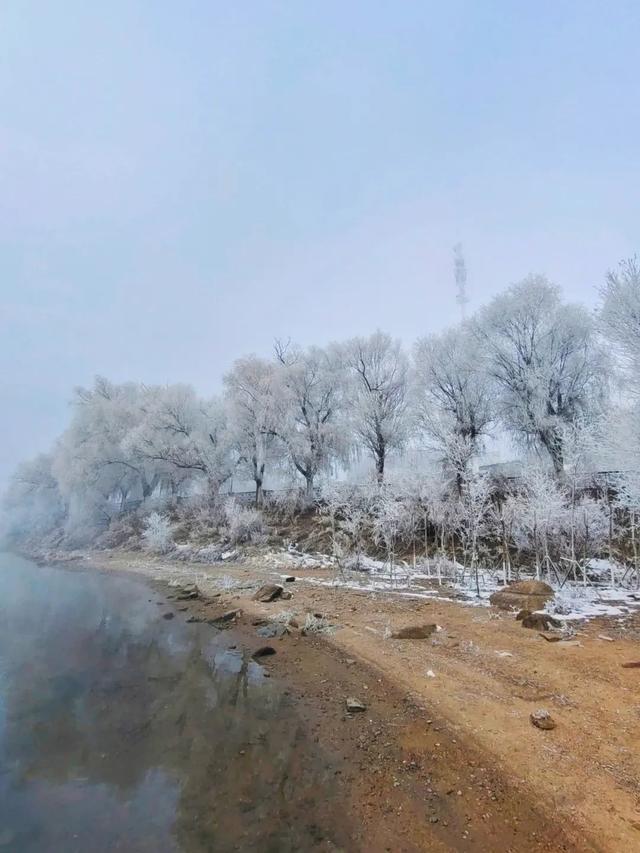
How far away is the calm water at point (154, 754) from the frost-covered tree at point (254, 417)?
20426 millimetres

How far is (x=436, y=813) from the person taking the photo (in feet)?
16.0

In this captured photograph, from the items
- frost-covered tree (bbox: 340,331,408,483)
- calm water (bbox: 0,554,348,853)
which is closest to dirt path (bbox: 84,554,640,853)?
calm water (bbox: 0,554,348,853)

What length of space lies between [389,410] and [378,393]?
146cm

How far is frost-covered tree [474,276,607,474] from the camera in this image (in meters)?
22.4

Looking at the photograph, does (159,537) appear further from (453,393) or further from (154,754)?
(154,754)

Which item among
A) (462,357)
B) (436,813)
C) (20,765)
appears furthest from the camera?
(462,357)

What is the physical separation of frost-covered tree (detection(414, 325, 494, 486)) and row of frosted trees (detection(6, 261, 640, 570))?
0.25 feet

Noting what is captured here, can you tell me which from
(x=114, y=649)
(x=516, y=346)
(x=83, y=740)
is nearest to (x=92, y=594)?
(x=114, y=649)

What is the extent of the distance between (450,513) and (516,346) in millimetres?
11179

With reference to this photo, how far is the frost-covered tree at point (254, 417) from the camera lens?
32094 mm

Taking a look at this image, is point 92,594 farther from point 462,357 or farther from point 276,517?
point 462,357

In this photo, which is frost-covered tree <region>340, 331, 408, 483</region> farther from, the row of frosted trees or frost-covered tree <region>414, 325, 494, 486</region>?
frost-covered tree <region>414, 325, 494, 486</region>

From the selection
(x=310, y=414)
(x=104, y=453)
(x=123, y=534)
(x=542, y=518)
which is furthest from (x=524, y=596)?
(x=104, y=453)

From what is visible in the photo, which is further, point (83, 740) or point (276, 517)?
point (276, 517)
